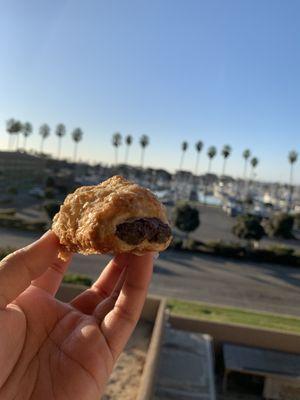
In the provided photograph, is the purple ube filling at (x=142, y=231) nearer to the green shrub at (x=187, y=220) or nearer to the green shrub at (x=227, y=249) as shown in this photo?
the green shrub at (x=227, y=249)

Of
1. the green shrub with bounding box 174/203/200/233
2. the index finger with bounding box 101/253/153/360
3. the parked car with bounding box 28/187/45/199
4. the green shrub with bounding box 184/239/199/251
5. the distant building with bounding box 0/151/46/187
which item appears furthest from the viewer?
the distant building with bounding box 0/151/46/187

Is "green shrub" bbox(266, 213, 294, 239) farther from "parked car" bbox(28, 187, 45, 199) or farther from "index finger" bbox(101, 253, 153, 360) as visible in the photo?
"index finger" bbox(101, 253, 153, 360)

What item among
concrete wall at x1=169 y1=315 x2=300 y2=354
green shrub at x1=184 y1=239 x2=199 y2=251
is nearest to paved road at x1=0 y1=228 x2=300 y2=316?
green shrub at x1=184 y1=239 x2=199 y2=251

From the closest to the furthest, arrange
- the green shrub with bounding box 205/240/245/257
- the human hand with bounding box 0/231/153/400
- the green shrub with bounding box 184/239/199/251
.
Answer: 1. the human hand with bounding box 0/231/153/400
2. the green shrub with bounding box 205/240/245/257
3. the green shrub with bounding box 184/239/199/251

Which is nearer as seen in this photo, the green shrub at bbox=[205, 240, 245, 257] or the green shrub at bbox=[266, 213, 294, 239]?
the green shrub at bbox=[205, 240, 245, 257]

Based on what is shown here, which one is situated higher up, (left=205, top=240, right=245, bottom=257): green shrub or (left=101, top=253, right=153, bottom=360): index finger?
(left=101, top=253, right=153, bottom=360): index finger

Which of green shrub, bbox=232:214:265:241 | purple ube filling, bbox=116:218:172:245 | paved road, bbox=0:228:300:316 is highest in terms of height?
purple ube filling, bbox=116:218:172:245

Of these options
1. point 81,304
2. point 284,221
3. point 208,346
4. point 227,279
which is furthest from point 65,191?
point 81,304
